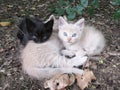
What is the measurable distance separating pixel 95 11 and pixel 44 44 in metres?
1.60

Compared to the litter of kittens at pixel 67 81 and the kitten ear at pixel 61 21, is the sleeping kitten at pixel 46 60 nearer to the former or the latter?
the litter of kittens at pixel 67 81

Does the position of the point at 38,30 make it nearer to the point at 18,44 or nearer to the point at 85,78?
the point at 18,44

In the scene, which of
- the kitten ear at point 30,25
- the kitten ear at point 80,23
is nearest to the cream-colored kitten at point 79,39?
the kitten ear at point 80,23

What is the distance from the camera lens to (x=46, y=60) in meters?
3.52

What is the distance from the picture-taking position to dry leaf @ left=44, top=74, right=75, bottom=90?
128 inches

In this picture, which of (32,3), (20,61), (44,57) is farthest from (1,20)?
(44,57)

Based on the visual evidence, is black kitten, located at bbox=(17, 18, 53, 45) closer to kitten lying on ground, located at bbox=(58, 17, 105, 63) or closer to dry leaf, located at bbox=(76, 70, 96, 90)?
kitten lying on ground, located at bbox=(58, 17, 105, 63)

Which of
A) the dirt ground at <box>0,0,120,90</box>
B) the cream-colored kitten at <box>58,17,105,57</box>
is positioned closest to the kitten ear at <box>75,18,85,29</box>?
A: the cream-colored kitten at <box>58,17,105,57</box>

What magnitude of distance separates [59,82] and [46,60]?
1.20 ft

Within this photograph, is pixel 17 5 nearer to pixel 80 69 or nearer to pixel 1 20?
pixel 1 20

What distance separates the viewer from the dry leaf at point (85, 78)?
3.30 meters

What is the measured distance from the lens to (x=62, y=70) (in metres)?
3.41

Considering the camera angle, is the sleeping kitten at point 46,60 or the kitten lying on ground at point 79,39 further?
the kitten lying on ground at point 79,39

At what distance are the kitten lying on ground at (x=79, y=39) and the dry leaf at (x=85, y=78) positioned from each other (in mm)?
322
